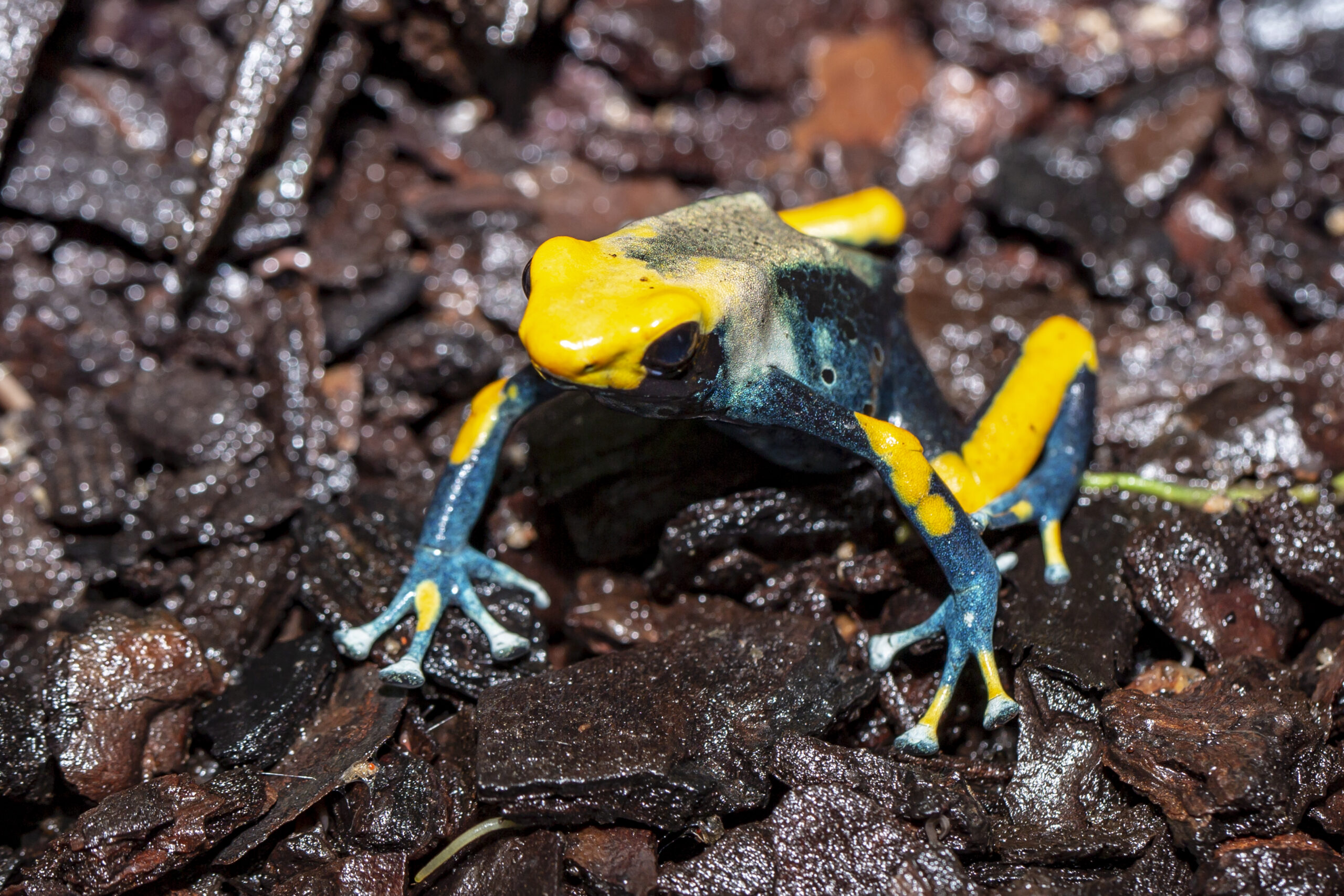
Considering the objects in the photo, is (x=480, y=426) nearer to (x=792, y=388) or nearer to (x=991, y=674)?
(x=792, y=388)

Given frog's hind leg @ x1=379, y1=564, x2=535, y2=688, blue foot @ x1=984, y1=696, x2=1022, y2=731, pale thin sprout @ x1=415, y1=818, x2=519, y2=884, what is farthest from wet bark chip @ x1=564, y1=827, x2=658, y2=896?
blue foot @ x1=984, y1=696, x2=1022, y2=731

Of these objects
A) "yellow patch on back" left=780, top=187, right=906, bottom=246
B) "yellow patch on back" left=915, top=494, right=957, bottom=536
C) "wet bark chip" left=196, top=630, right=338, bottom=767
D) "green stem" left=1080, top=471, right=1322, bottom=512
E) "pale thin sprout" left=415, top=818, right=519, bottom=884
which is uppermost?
"yellow patch on back" left=780, top=187, right=906, bottom=246

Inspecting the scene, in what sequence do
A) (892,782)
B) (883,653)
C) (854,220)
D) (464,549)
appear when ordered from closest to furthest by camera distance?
(892,782)
(883,653)
(464,549)
(854,220)

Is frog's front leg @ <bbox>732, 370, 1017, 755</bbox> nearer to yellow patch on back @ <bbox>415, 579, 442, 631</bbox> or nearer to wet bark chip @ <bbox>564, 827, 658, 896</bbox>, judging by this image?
wet bark chip @ <bbox>564, 827, 658, 896</bbox>

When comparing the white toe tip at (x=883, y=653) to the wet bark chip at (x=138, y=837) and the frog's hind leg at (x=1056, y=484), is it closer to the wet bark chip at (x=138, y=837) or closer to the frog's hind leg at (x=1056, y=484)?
the frog's hind leg at (x=1056, y=484)

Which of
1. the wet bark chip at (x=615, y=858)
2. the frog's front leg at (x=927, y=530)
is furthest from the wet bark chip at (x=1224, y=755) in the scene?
the wet bark chip at (x=615, y=858)

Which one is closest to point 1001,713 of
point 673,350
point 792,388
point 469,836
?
point 792,388
